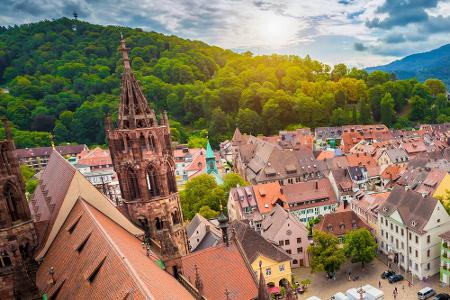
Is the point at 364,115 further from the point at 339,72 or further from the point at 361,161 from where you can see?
the point at 339,72

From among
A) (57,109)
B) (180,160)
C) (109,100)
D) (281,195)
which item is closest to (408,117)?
(180,160)

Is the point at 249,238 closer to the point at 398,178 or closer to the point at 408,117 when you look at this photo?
the point at 398,178

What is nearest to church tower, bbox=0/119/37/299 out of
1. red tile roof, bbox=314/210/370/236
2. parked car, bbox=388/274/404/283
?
red tile roof, bbox=314/210/370/236

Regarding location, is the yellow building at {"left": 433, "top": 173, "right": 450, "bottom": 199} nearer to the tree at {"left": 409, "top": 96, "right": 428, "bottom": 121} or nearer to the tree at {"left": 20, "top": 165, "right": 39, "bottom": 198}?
the tree at {"left": 20, "top": 165, "right": 39, "bottom": 198}

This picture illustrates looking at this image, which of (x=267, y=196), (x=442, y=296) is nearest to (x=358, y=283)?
(x=442, y=296)

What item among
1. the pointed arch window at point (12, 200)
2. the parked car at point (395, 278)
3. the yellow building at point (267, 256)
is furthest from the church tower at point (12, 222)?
the parked car at point (395, 278)

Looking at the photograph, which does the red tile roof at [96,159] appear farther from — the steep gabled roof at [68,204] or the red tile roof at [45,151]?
the steep gabled roof at [68,204]
